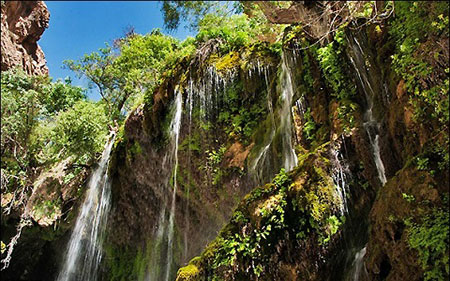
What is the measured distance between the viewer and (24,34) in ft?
62.8

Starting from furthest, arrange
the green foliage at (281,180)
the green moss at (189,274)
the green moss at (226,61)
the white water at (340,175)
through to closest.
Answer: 1. the green moss at (226,61)
2. the green foliage at (281,180)
3. the white water at (340,175)
4. the green moss at (189,274)

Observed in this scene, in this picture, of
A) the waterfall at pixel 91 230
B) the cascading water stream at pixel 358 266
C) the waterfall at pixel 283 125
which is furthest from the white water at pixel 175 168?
the cascading water stream at pixel 358 266

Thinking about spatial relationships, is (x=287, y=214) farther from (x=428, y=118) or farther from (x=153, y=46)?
(x=153, y=46)

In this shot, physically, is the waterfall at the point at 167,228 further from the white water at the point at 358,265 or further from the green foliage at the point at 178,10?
the white water at the point at 358,265

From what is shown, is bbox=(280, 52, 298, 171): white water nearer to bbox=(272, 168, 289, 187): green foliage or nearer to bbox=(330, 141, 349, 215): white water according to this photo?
bbox=(330, 141, 349, 215): white water

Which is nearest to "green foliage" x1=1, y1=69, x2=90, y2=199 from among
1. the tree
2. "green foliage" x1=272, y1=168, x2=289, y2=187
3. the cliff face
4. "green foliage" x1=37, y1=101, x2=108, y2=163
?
"green foliage" x1=37, y1=101, x2=108, y2=163

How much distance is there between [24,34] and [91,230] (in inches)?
501

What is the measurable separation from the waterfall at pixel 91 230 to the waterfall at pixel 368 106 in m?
8.80

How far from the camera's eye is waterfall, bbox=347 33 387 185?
5.84 m

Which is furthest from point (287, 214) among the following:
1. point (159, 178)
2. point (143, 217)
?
point (143, 217)

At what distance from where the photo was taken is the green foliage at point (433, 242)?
367 cm

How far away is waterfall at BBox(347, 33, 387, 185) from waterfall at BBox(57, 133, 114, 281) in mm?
8804

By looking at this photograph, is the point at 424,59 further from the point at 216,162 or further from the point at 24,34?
the point at 24,34

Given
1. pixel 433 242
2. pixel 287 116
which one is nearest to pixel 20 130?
pixel 287 116
